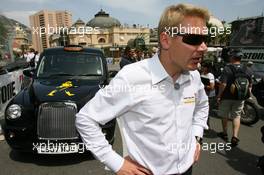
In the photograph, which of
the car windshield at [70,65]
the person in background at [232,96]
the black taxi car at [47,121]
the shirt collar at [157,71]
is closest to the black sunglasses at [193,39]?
A: the shirt collar at [157,71]

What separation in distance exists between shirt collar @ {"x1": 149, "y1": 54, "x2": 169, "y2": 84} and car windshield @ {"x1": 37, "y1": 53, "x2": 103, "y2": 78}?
13.8 ft

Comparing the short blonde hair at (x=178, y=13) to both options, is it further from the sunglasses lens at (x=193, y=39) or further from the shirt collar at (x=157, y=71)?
the shirt collar at (x=157, y=71)

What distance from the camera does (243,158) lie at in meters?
4.91

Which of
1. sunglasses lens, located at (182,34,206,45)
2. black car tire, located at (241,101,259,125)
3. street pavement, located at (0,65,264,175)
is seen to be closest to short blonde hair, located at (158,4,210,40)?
sunglasses lens, located at (182,34,206,45)

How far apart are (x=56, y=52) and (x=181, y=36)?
508 centimetres

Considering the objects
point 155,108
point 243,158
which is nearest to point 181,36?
point 155,108

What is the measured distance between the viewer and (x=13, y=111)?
4480 mm

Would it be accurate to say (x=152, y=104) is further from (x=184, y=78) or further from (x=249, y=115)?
(x=249, y=115)

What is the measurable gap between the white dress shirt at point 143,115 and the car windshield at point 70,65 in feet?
13.7

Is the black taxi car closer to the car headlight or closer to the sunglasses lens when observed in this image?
the car headlight

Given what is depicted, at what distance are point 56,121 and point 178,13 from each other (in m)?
3.26

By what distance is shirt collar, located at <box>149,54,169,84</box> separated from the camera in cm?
181

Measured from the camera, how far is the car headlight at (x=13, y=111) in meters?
4.45

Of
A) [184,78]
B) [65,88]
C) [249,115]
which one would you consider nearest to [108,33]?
[249,115]
